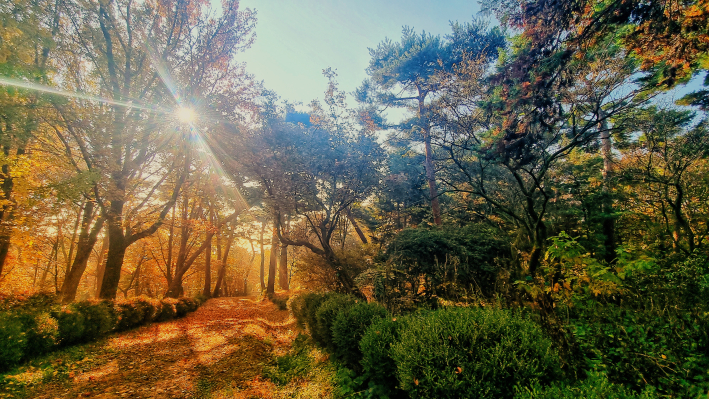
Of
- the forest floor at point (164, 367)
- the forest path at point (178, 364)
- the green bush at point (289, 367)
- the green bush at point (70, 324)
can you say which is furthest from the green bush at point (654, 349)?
the green bush at point (70, 324)

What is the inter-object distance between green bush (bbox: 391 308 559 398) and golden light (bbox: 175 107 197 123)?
11364 mm

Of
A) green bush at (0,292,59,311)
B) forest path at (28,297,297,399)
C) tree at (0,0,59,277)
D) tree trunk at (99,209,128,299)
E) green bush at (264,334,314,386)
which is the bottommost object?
green bush at (264,334,314,386)

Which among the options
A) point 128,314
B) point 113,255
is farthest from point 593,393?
point 113,255

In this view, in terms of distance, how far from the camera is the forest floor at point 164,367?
448 cm

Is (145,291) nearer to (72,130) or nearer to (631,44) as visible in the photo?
(72,130)

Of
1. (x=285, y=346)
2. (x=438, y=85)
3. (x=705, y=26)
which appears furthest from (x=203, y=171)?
(x=705, y=26)

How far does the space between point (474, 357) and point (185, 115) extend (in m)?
12.2

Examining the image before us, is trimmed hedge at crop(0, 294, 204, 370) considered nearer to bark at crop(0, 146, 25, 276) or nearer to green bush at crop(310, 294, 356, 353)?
bark at crop(0, 146, 25, 276)

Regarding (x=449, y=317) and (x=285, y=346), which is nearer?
(x=449, y=317)

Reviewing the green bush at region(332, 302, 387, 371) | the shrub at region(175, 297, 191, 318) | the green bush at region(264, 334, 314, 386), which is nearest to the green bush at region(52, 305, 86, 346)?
the green bush at region(264, 334, 314, 386)

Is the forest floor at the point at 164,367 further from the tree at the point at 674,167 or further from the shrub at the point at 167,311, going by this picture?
the tree at the point at 674,167

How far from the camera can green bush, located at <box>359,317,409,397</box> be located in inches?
144

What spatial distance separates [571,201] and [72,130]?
18.3 meters

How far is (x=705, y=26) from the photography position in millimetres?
3693
